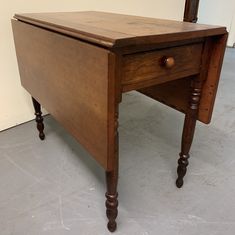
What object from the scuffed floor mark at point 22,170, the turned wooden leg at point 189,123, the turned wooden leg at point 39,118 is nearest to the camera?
the turned wooden leg at point 189,123

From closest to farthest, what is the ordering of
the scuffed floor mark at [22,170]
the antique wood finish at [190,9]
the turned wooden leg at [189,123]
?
the turned wooden leg at [189,123] → the scuffed floor mark at [22,170] → the antique wood finish at [190,9]

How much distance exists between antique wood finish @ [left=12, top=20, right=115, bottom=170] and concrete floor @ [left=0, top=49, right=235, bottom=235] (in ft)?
1.26

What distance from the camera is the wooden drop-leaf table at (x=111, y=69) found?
688 millimetres

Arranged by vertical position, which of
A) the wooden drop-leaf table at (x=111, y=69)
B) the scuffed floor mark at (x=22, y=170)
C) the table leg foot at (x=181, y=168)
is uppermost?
the wooden drop-leaf table at (x=111, y=69)

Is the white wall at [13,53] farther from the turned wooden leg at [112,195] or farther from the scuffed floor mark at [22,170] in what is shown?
the turned wooden leg at [112,195]

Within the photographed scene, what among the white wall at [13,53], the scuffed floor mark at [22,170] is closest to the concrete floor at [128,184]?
the scuffed floor mark at [22,170]

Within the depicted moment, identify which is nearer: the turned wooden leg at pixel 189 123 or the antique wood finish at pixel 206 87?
the antique wood finish at pixel 206 87

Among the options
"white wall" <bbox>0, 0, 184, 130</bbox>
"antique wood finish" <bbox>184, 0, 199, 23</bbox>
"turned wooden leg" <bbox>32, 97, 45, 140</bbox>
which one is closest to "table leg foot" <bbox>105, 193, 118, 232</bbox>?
"turned wooden leg" <bbox>32, 97, 45, 140</bbox>

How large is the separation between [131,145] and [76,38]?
907 millimetres

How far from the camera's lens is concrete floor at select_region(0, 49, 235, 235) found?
104 cm

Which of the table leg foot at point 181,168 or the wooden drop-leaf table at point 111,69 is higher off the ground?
the wooden drop-leaf table at point 111,69

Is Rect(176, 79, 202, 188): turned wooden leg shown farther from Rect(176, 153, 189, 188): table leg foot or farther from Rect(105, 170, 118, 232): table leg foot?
Rect(105, 170, 118, 232): table leg foot

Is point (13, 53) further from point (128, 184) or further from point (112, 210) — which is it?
point (112, 210)

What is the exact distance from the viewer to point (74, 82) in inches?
32.1
